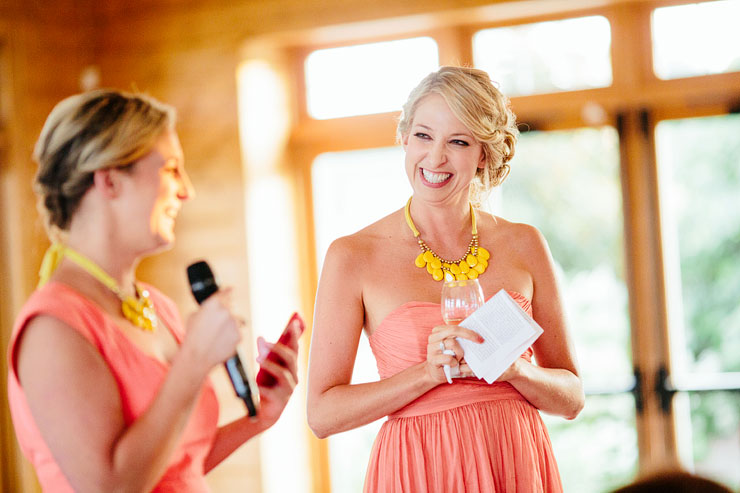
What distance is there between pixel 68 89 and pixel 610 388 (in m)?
3.24

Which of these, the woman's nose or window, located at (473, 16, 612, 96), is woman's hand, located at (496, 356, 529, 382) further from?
window, located at (473, 16, 612, 96)

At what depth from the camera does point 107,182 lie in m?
1.65

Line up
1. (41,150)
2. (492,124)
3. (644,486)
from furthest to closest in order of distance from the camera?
1. (492,124)
2. (41,150)
3. (644,486)

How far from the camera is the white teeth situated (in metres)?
2.11

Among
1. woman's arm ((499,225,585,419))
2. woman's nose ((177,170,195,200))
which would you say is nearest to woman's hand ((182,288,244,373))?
woman's nose ((177,170,195,200))

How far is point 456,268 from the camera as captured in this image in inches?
84.2

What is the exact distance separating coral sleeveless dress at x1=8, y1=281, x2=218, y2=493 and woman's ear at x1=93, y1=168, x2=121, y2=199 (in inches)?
8.4

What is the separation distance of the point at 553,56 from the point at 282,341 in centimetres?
279

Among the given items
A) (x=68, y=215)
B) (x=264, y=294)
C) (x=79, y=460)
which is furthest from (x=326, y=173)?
(x=79, y=460)

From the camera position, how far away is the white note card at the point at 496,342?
5.96ft

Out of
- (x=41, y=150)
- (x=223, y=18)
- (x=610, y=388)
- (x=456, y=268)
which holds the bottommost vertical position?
(x=610, y=388)

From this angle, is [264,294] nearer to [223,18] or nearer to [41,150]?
[223,18]

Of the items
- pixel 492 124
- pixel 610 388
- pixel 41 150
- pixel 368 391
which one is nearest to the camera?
pixel 41 150

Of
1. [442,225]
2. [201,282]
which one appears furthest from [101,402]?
[442,225]
